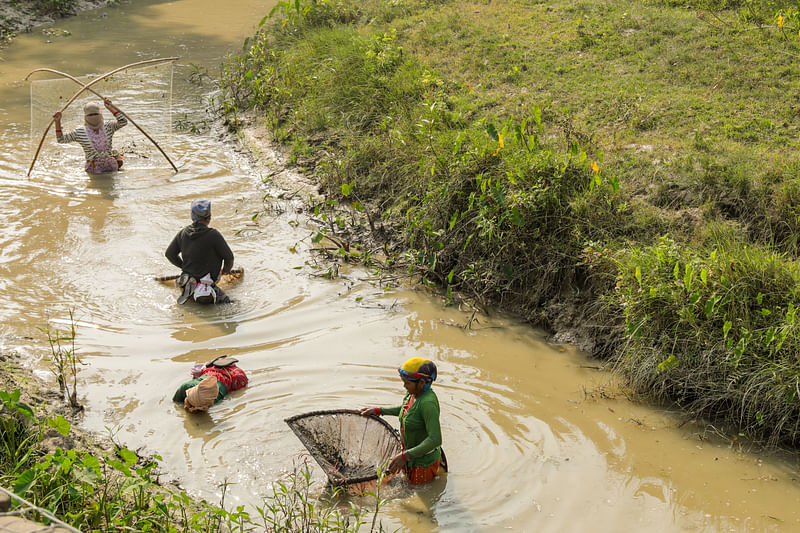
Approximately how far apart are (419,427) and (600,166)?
12.8 feet

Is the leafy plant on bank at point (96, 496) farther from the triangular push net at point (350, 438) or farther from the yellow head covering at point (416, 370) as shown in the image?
the yellow head covering at point (416, 370)

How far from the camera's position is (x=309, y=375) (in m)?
6.14

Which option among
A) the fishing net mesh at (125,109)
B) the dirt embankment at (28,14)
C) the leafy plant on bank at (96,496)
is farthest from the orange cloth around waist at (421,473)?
the dirt embankment at (28,14)

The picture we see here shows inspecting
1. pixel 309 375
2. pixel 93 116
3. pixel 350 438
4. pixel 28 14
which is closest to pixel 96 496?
pixel 350 438

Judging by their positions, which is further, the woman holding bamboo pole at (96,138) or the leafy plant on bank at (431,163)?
the woman holding bamboo pole at (96,138)

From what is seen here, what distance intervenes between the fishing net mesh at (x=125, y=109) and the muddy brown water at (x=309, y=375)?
2.19 ft

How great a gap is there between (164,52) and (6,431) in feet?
41.0

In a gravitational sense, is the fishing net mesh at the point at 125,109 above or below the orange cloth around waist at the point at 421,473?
above

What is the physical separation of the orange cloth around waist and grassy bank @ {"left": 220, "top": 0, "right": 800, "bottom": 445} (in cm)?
187

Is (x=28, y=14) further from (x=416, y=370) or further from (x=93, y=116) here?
(x=416, y=370)

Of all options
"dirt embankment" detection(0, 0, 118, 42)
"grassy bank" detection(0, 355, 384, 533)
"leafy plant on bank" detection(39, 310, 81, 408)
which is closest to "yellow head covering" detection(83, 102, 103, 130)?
"leafy plant on bank" detection(39, 310, 81, 408)

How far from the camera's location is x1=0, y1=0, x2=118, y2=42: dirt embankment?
16334mm

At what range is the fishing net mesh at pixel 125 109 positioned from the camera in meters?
9.93

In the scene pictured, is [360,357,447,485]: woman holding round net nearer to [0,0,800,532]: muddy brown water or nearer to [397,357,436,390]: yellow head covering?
[397,357,436,390]: yellow head covering
